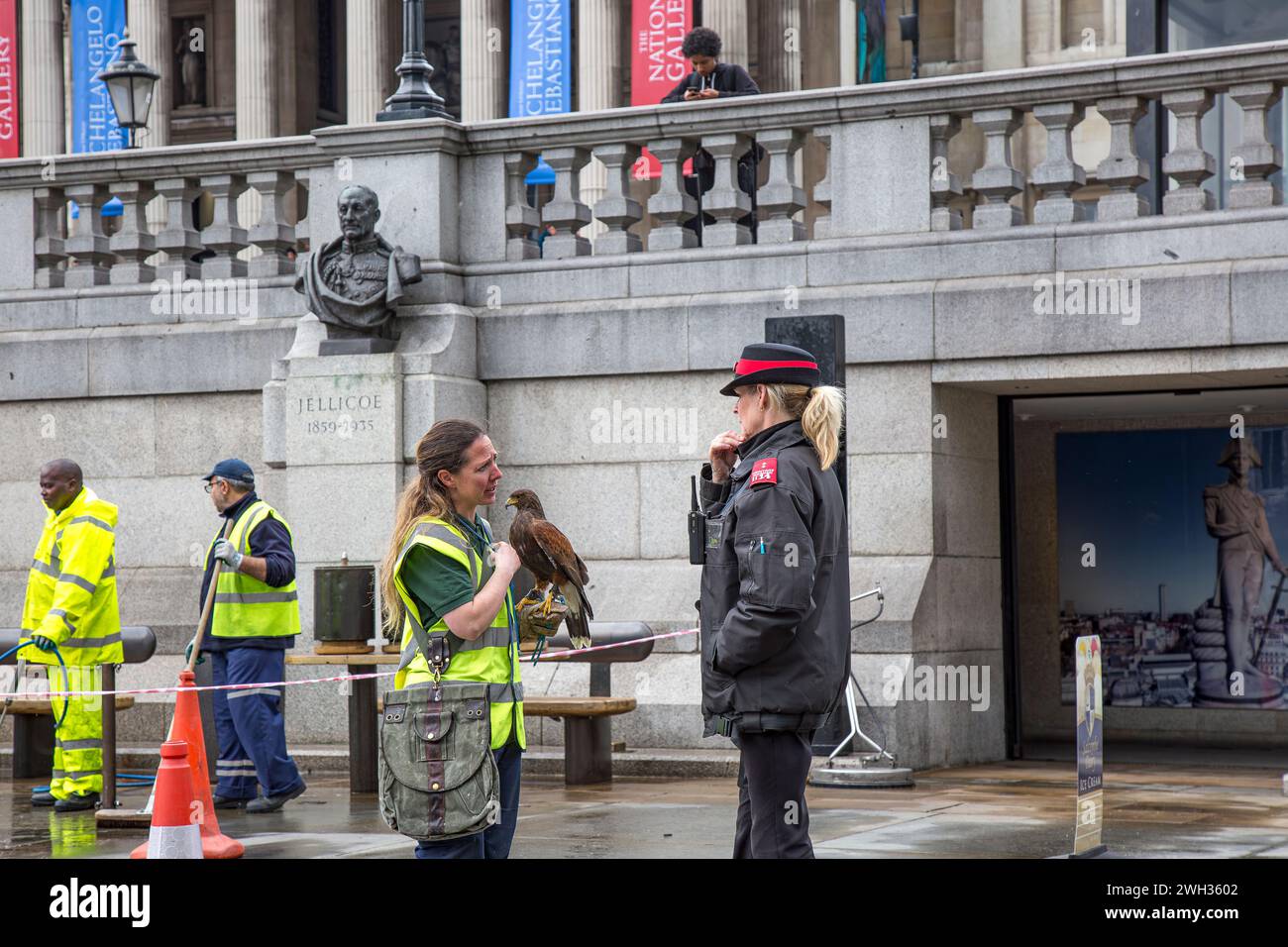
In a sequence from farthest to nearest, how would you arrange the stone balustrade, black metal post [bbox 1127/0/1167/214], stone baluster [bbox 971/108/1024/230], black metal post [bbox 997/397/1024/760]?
black metal post [bbox 1127/0/1167/214] → black metal post [bbox 997/397/1024/760] → stone baluster [bbox 971/108/1024/230] → the stone balustrade

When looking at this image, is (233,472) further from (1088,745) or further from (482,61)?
(482,61)

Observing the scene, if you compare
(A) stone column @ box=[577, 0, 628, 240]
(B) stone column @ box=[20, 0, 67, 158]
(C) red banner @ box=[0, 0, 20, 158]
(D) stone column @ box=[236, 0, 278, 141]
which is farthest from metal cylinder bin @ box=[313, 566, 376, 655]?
(D) stone column @ box=[236, 0, 278, 141]

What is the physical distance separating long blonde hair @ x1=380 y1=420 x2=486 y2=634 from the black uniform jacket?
0.91 meters

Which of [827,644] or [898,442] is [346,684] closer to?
[898,442]

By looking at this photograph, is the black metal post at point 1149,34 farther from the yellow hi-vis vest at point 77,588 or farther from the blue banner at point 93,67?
the blue banner at point 93,67

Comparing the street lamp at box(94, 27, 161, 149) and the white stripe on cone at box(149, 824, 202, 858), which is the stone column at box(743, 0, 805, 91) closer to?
the street lamp at box(94, 27, 161, 149)

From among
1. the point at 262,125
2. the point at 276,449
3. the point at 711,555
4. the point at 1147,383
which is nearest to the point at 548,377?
the point at 276,449

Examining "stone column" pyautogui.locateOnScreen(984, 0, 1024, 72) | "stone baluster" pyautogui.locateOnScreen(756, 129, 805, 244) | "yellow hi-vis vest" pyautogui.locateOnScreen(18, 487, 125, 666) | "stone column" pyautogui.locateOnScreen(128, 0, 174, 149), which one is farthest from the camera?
"stone column" pyautogui.locateOnScreen(128, 0, 174, 149)

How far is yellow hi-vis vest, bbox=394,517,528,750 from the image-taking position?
657 cm

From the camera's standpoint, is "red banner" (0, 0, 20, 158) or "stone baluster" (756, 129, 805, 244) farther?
"red banner" (0, 0, 20, 158)

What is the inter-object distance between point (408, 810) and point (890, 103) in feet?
27.1

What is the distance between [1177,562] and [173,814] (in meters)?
9.44

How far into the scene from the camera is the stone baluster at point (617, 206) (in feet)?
47.2

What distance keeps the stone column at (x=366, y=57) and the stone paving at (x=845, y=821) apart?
28.9 metres
